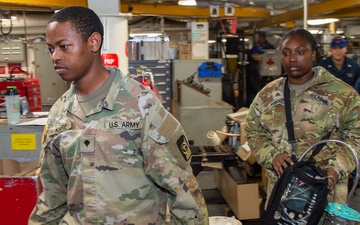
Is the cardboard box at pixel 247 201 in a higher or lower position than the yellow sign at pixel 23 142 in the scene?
lower

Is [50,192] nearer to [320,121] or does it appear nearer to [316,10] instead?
[320,121]

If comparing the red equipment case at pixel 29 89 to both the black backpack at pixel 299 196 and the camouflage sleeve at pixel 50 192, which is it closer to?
the camouflage sleeve at pixel 50 192

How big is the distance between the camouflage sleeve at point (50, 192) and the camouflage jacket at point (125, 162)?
0.05 m

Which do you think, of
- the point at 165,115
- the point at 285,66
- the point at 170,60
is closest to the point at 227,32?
the point at 170,60

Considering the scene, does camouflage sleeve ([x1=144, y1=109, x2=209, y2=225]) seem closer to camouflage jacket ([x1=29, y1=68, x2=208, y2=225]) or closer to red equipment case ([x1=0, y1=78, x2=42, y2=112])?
camouflage jacket ([x1=29, y1=68, x2=208, y2=225])

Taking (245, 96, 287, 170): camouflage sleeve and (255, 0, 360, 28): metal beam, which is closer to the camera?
→ (245, 96, 287, 170): camouflage sleeve

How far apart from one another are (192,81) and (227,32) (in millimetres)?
2887

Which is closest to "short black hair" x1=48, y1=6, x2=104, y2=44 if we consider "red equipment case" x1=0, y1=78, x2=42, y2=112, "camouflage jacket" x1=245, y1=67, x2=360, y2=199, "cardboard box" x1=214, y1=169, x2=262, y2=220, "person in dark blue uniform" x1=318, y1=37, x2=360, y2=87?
"camouflage jacket" x1=245, y1=67, x2=360, y2=199

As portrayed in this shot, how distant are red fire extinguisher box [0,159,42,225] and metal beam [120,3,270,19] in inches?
212

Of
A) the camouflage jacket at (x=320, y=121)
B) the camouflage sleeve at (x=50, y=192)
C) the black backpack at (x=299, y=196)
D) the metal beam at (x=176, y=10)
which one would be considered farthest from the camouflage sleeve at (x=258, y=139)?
the metal beam at (x=176, y=10)

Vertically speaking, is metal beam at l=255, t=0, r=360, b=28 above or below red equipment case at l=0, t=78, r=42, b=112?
above

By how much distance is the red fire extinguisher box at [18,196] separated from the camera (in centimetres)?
201

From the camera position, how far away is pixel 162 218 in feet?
4.40

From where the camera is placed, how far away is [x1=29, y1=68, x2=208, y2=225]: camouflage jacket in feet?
4.04
